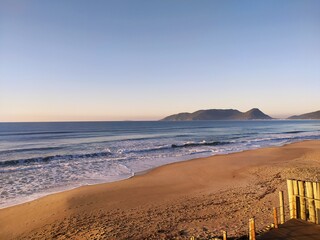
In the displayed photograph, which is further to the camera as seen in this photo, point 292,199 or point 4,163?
point 4,163

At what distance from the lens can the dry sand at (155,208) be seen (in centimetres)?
923

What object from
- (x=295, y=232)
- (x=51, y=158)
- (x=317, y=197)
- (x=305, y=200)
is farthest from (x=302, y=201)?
(x=51, y=158)

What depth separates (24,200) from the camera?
13.1m

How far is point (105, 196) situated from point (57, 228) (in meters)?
4.05

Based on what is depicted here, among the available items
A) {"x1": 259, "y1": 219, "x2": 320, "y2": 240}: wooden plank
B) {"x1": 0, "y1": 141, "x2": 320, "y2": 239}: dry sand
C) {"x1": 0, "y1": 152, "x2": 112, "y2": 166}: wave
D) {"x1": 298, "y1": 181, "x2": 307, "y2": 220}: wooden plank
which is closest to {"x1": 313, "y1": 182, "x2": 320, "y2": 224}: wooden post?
{"x1": 259, "y1": 219, "x2": 320, "y2": 240}: wooden plank

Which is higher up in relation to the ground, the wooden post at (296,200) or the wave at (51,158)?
the wooden post at (296,200)

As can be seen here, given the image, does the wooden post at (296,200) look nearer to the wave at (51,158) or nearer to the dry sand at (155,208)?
the dry sand at (155,208)

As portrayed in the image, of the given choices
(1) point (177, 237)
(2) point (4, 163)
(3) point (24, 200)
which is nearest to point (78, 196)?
(3) point (24, 200)

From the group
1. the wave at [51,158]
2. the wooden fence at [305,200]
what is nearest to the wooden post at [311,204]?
the wooden fence at [305,200]

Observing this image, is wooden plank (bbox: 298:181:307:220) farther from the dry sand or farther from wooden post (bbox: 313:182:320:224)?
the dry sand

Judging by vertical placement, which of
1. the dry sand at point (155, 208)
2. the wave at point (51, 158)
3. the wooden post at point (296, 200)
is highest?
the wooden post at point (296, 200)

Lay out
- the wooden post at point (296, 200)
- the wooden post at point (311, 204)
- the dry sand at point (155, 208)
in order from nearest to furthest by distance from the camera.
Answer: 1. the wooden post at point (311, 204)
2. the wooden post at point (296, 200)
3. the dry sand at point (155, 208)

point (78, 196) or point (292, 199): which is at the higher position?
point (292, 199)

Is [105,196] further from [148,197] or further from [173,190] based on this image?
[173,190]
